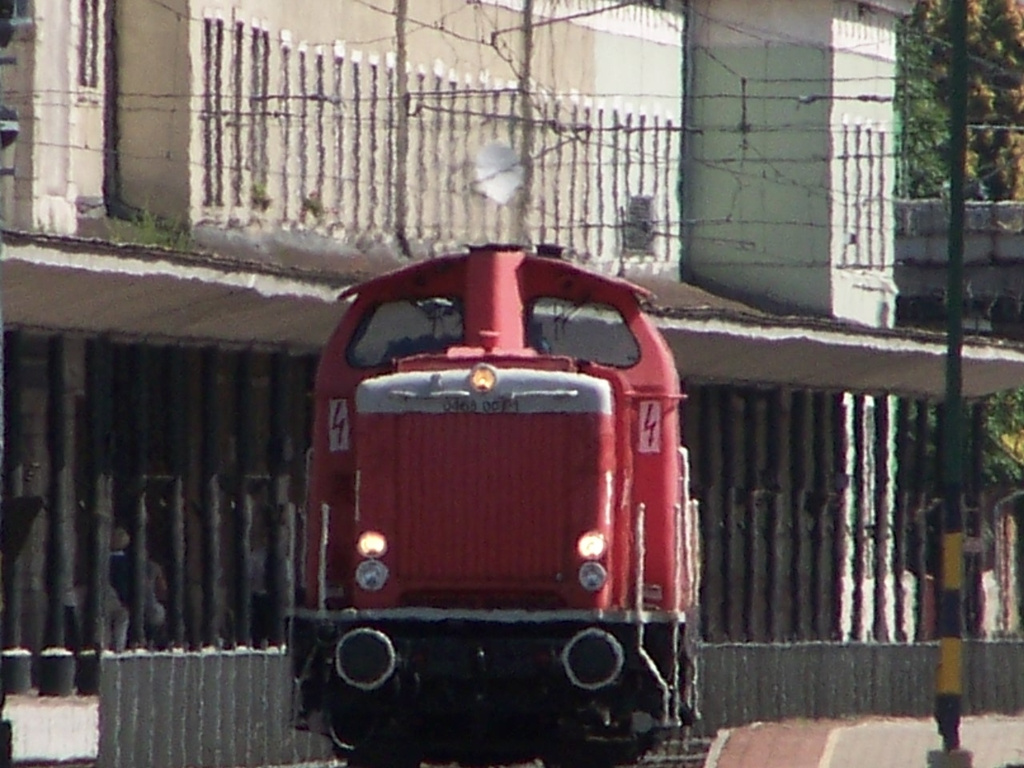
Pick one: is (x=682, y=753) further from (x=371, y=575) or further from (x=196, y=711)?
(x=371, y=575)

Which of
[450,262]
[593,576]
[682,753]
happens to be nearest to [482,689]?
[593,576]

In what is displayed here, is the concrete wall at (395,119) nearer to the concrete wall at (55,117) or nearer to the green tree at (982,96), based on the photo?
the concrete wall at (55,117)

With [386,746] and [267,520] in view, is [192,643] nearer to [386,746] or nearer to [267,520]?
[267,520]

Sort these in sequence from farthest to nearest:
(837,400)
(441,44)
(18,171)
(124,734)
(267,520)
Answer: (837,400)
(441,44)
(267,520)
(18,171)
(124,734)

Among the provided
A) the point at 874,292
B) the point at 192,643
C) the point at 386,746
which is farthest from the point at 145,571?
the point at 874,292

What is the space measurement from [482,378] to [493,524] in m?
0.90

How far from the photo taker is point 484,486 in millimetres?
18125

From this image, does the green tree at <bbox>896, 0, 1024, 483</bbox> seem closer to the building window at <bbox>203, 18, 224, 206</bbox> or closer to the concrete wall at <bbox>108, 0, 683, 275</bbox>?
the concrete wall at <bbox>108, 0, 683, 275</bbox>

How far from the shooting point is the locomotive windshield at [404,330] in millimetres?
18406

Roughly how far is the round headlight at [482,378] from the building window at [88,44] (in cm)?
1545

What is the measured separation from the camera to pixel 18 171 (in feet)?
99.3

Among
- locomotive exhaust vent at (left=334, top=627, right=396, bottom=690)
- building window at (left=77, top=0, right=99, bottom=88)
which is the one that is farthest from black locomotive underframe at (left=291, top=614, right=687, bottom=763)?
building window at (left=77, top=0, right=99, bottom=88)

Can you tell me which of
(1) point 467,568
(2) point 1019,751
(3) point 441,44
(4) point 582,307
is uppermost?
(3) point 441,44

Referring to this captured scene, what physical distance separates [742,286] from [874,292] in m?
3.53
